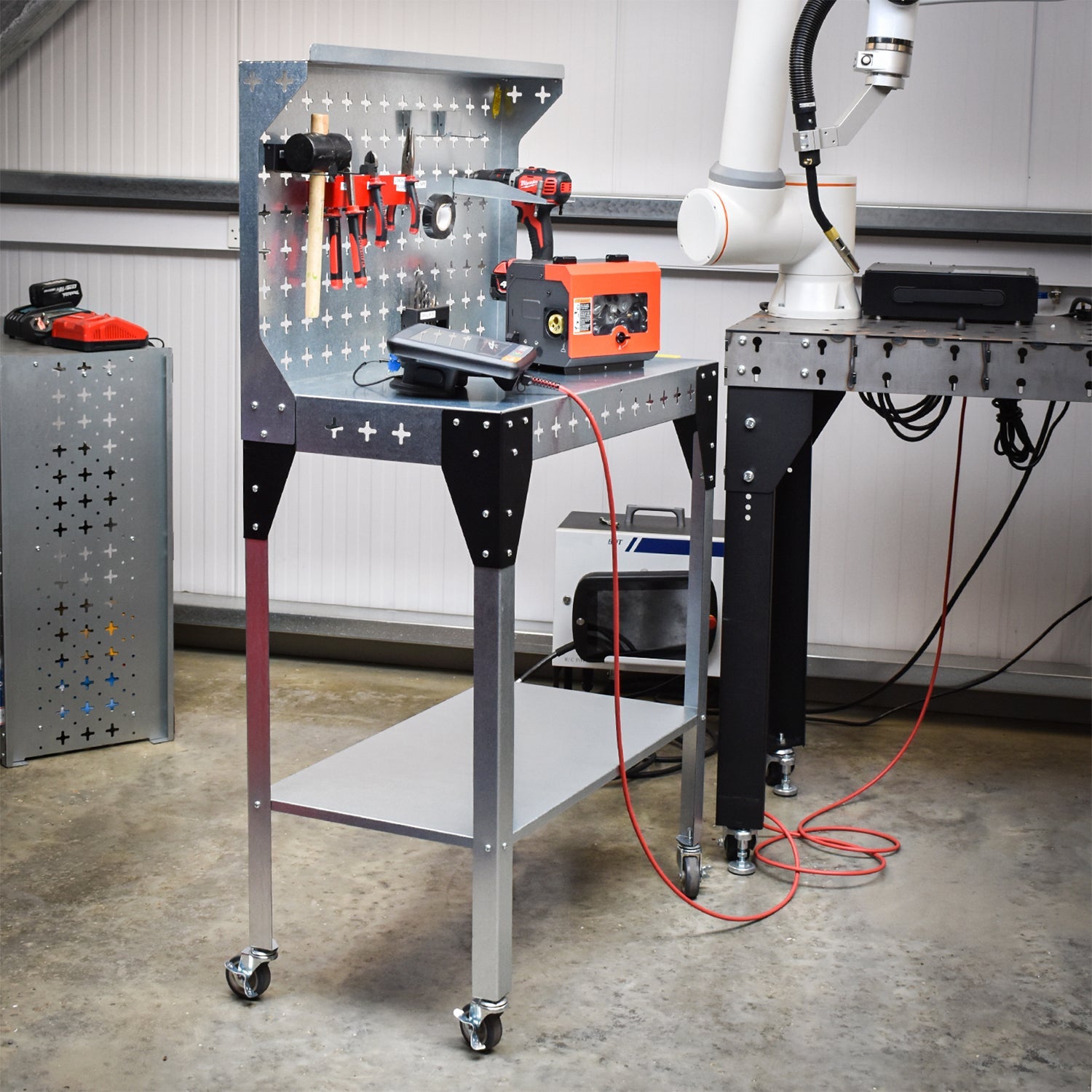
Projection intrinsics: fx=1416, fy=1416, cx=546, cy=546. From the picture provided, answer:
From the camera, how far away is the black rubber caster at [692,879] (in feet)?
8.23

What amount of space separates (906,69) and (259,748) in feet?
5.22

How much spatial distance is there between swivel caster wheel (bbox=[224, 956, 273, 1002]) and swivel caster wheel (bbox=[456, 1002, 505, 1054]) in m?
0.33

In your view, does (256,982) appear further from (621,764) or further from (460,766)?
(621,764)

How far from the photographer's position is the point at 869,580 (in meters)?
3.59

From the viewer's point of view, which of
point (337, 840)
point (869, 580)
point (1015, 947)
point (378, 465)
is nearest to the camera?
point (1015, 947)

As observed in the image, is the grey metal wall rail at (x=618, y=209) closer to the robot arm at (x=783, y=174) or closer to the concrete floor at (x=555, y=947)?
the robot arm at (x=783, y=174)

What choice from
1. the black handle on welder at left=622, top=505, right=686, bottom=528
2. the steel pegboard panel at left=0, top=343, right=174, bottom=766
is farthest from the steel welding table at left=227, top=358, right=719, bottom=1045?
the steel pegboard panel at left=0, top=343, right=174, bottom=766

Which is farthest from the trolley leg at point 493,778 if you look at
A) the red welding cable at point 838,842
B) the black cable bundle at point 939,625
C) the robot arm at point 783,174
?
the black cable bundle at point 939,625

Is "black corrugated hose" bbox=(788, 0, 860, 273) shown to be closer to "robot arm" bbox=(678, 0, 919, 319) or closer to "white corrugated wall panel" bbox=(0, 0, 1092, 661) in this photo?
"robot arm" bbox=(678, 0, 919, 319)

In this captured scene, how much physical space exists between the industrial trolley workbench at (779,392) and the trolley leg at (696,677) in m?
0.04

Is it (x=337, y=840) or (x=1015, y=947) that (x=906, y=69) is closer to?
(x=1015, y=947)

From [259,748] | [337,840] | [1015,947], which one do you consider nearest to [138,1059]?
[259,748]

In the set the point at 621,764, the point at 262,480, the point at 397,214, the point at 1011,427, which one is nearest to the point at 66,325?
the point at 397,214

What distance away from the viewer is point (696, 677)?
257 centimetres
